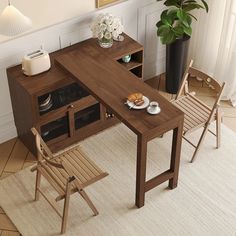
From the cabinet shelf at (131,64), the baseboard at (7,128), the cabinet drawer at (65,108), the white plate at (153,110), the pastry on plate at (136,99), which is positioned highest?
the pastry on plate at (136,99)

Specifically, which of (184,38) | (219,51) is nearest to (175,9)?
(184,38)

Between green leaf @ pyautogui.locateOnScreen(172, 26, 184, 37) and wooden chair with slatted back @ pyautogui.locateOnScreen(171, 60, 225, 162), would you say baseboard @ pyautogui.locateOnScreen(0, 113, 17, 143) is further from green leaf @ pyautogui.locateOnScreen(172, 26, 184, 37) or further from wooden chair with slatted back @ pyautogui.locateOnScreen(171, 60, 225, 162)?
green leaf @ pyautogui.locateOnScreen(172, 26, 184, 37)

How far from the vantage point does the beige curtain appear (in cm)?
527

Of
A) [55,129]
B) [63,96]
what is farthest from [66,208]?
[63,96]

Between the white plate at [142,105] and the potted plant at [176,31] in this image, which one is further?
the potted plant at [176,31]

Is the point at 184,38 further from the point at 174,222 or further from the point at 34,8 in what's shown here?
the point at 174,222

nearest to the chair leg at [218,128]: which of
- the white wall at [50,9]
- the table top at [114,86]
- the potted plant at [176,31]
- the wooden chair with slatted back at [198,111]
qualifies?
the wooden chair with slatted back at [198,111]

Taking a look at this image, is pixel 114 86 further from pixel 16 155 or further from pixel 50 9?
pixel 16 155

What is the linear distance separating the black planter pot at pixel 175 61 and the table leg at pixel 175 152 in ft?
4.58

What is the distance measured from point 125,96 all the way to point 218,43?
5.76 ft

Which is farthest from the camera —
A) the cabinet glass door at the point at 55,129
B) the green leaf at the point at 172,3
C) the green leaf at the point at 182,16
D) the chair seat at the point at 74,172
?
the green leaf at the point at 172,3

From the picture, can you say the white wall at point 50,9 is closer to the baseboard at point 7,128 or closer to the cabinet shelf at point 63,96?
the cabinet shelf at point 63,96

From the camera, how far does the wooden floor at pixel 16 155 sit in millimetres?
4289

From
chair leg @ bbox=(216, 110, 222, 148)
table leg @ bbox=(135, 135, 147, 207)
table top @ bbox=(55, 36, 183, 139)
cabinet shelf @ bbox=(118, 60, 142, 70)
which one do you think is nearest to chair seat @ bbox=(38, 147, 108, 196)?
table leg @ bbox=(135, 135, 147, 207)
